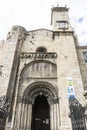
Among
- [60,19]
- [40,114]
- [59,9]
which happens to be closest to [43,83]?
[40,114]

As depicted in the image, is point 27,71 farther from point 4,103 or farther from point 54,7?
point 54,7

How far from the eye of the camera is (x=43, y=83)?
1017 centimetres

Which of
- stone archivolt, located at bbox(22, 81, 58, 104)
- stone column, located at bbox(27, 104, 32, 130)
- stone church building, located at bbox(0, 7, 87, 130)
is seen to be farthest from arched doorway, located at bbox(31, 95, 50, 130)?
stone column, located at bbox(27, 104, 32, 130)

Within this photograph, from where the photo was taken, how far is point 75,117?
25.9 ft

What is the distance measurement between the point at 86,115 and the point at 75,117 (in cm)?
88

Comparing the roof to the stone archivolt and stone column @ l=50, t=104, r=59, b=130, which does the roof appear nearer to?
the stone archivolt

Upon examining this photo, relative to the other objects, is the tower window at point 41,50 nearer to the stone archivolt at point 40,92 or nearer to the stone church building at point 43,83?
the stone church building at point 43,83

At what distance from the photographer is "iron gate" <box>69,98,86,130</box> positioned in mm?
7566

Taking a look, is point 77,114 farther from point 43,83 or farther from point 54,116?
point 43,83

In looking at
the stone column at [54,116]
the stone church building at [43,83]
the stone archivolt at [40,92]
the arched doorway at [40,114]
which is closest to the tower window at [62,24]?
the stone church building at [43,83]

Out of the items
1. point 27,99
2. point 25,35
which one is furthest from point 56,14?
point 27,99

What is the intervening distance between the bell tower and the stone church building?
0.12m

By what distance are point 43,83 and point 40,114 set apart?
239 centimetres

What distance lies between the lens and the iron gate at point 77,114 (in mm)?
7566
